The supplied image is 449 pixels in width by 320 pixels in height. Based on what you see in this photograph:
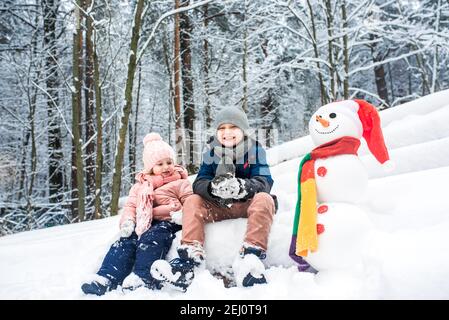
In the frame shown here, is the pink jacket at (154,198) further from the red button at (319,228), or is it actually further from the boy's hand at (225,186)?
the red button at (319,228)

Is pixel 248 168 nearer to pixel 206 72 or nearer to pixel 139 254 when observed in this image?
pixel 139 254

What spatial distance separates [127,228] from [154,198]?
13.4 inches

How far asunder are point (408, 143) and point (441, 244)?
2108mm

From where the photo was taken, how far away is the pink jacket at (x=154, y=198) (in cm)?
262

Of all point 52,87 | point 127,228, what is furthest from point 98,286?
point 52,87

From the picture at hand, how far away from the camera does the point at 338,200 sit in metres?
1.92

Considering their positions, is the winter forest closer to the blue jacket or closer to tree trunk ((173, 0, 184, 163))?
tree trunk ((173, 0, 184, 163))

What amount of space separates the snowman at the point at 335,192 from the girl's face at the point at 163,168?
130cm

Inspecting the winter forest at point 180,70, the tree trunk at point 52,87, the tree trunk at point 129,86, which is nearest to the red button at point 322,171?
the tree trunk at point 129,86

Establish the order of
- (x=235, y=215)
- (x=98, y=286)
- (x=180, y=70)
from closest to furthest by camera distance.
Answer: (x=98, y=286) < (x=235, y=215) < (x=180, y=70)

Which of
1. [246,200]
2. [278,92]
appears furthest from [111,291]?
[278,92]

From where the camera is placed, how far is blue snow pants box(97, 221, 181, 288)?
226 cm

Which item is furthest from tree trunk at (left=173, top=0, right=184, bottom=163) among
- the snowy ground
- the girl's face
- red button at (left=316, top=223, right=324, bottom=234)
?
red button at (left=316, top=223, right=324, bottom=234)
